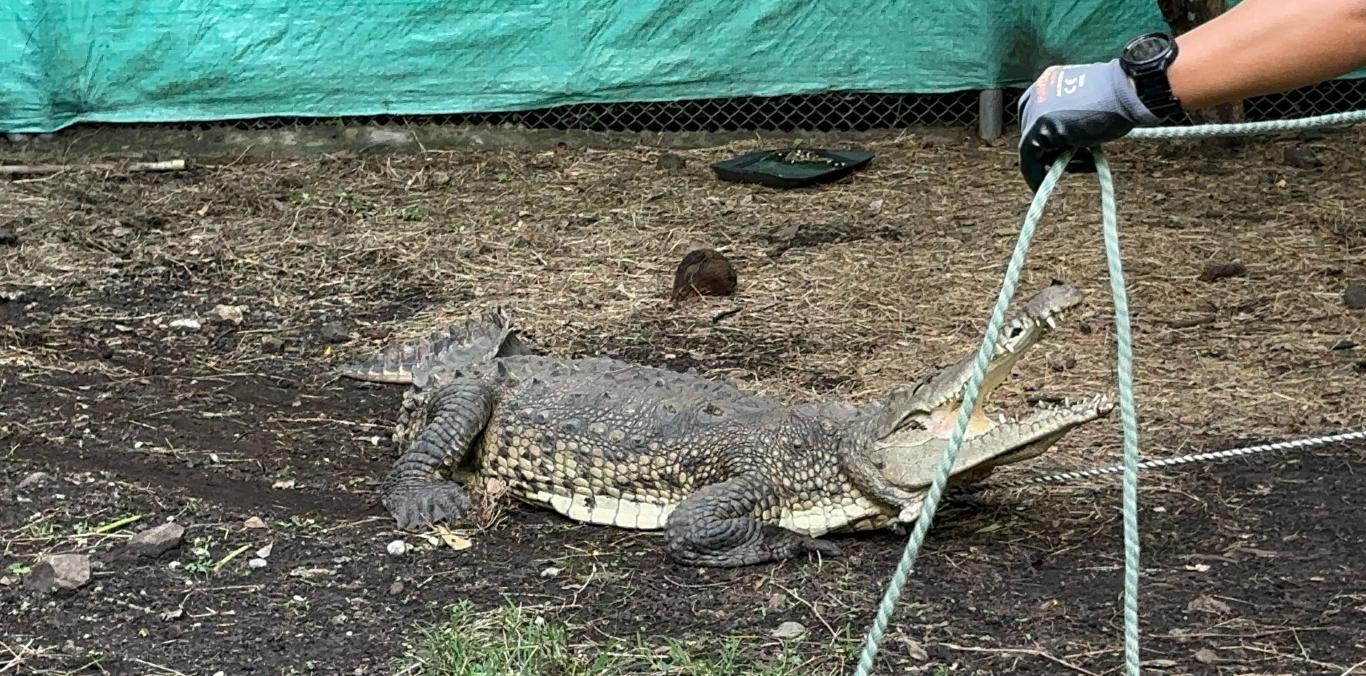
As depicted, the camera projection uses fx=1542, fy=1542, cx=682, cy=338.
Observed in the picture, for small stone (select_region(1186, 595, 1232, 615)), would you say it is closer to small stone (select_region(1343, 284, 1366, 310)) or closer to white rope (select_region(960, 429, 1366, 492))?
white rope (select_region(960, 429, 1366, 492))

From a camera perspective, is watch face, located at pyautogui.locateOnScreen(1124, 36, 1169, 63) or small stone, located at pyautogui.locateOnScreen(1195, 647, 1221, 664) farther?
small stone, located at pyautogui.locateOnScreen(1195, 647, 1221, 664)

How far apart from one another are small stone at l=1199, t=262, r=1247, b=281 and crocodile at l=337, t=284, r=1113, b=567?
2.43m

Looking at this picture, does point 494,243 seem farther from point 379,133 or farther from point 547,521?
point 547,521

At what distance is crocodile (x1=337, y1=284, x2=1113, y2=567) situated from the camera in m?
4.23

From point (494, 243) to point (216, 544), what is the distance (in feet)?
11.7


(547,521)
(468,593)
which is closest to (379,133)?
(547,521)

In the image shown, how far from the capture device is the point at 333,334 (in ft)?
20.7

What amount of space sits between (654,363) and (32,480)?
7.69 ft

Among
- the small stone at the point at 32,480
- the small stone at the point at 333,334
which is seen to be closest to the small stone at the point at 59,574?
the small stone at the point at 32,480

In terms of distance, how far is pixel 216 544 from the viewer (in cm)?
433

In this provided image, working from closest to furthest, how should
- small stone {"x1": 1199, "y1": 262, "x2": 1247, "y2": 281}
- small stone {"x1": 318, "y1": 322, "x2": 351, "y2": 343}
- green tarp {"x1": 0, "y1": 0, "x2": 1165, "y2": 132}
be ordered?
small stone {"x1": 318, "y1": 322, "x2": 351, "y2": 343} → small stone {"x1": 1199, "y1": 262, "x2": 1247, "y2": 281} → green tarp {"x1": 0, "y1": 0, "x2": 1165, "y2": 132}

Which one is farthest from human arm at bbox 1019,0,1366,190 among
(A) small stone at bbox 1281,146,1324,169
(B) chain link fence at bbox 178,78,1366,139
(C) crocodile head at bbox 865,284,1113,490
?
(B) chain link fence at bbox 178,78,1366,139

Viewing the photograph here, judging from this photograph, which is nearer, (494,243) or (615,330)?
(615,330)

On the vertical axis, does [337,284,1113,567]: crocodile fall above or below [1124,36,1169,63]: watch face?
below
